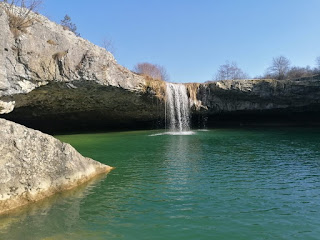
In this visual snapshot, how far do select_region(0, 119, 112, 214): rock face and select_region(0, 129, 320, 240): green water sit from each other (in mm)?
363

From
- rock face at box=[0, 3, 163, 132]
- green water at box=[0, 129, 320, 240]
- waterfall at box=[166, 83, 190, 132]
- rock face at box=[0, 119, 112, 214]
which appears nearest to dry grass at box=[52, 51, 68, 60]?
rock face at box=[0, 3, 163, 132]

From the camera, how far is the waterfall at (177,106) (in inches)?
1025

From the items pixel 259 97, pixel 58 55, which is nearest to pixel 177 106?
pixel 259 97

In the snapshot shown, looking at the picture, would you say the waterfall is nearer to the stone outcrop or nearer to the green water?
the stone outcrop

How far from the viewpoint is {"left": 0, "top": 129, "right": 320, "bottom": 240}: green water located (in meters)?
4.68

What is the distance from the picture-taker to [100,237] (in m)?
4.54

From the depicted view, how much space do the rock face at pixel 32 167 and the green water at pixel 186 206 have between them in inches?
14.3

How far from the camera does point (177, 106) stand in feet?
Answer: 87.2

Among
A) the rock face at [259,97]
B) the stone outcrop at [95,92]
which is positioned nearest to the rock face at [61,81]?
the stone outcrop at [95,92]

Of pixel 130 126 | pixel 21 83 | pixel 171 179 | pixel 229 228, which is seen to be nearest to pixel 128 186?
pixel 171 179

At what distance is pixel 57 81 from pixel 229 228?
48.9 ft

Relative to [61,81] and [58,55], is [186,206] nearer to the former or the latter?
[61,81]

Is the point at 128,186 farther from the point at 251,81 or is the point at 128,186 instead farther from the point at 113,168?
the point at 251,81

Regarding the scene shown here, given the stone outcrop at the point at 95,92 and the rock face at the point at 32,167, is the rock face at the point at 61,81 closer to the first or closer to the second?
the stone outcrop at the point at 95,92
